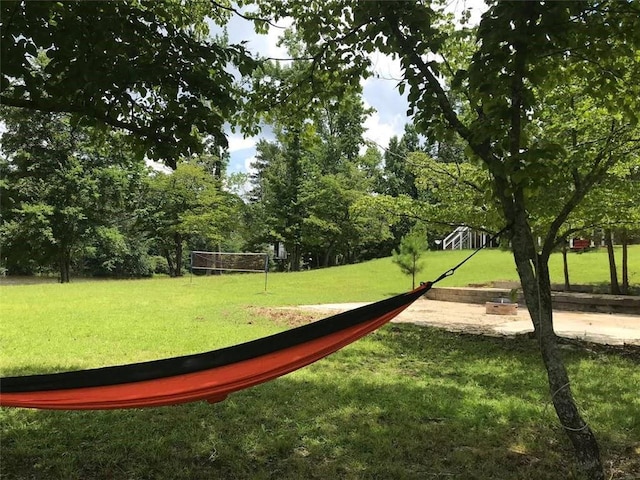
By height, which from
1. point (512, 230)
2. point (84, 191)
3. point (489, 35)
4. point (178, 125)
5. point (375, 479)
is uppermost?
point (84, 191)

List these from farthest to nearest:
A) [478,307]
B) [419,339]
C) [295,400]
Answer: [478,307]
[419,339]
[295,400]

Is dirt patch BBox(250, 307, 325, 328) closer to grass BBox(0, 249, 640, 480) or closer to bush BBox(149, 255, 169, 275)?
grass BBox(0, 249, 640, 480)

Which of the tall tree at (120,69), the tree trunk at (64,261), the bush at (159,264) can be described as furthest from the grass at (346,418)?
the bush at (159,264)

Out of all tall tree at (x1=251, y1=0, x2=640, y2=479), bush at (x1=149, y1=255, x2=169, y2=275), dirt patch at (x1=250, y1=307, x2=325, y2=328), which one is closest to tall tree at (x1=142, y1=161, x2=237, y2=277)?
bush at (x1=149, y1=255, x2=169, y2=275)

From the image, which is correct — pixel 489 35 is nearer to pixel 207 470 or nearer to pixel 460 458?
pixel 460 458

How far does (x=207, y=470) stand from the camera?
8.74 ft

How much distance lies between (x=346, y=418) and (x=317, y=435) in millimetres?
359

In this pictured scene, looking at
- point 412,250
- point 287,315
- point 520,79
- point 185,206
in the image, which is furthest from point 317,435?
point 185,206

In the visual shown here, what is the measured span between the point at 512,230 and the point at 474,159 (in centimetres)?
47

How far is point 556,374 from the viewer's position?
8.54ft

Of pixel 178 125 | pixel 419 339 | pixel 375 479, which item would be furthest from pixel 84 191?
pixel 375 479

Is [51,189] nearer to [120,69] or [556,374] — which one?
[120,69]

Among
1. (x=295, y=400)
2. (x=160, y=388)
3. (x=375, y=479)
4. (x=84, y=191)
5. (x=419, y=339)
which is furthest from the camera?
(x=84, y=191)

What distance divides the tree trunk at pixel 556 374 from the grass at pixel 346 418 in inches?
9.7
